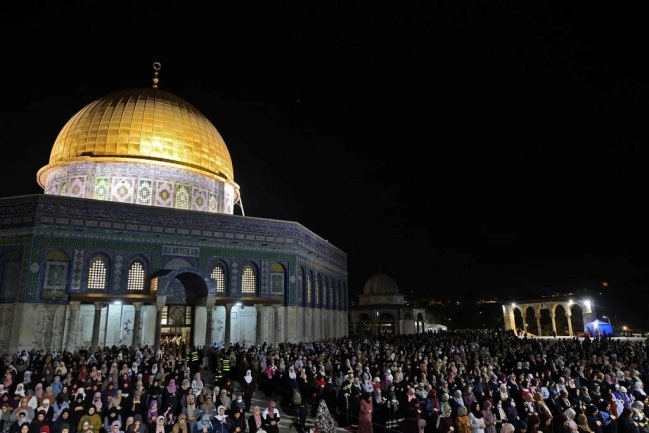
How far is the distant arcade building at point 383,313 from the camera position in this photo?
45.3 m

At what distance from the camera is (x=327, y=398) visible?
1175 cm

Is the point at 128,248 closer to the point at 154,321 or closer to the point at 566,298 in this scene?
the point at 154,321

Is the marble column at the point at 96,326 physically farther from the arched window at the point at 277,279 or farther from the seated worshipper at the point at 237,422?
the seated worshipper at the point at 237,422

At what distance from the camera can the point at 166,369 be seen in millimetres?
13273

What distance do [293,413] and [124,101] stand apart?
23.2 meters

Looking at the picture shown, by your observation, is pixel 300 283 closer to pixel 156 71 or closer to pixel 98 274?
pixel 98 274

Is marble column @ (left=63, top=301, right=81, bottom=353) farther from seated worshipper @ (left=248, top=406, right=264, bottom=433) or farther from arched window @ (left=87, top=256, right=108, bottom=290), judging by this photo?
seated worshipper @ (left=248, top=406, right=264, bottom=433)

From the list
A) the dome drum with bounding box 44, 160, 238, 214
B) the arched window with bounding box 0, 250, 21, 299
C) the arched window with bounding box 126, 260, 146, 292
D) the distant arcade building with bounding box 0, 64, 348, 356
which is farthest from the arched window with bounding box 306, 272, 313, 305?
the arched window with bounding box 0, 250, 21, 299

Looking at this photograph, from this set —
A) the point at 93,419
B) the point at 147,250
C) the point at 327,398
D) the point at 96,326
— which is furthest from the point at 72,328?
the point at 327,398

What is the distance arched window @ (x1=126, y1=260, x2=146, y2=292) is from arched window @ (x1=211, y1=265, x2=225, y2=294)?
3493 mm

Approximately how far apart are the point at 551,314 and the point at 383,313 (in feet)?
57.3

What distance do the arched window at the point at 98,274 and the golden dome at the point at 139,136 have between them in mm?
7243

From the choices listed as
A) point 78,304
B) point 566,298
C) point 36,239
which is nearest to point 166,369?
point 78,304

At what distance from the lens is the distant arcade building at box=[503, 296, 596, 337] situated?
43.5 meters
